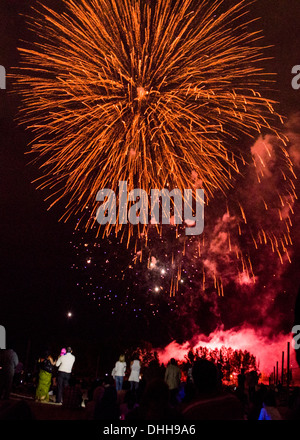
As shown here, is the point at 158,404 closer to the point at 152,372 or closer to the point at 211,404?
the point at 211,404

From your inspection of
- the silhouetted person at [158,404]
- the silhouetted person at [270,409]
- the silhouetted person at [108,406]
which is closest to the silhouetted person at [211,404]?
the silhouetted person at [158,404]

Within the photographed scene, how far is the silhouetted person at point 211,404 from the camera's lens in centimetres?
391

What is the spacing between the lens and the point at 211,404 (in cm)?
396

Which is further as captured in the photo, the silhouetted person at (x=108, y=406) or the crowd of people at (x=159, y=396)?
the silhouetted person at (x=108, y=406)

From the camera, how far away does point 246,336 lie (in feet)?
155

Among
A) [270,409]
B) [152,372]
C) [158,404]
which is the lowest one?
[270,409]

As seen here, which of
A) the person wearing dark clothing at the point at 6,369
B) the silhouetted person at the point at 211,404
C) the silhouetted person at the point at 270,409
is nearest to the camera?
the silhouetted person at the point at 211,404

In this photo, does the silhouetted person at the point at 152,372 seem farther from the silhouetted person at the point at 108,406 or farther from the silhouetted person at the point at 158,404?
the silhouetted person at the point at 158,404

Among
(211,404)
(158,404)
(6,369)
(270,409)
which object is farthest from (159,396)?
(6,369)

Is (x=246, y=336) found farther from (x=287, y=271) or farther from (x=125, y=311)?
(x=125, y=311)

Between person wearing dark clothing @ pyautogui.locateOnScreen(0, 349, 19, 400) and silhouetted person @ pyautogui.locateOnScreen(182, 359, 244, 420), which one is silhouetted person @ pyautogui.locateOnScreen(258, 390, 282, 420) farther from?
person wearing dark clothing @ pyautogui.locateOnScreen(0, 349, 19, 400)
